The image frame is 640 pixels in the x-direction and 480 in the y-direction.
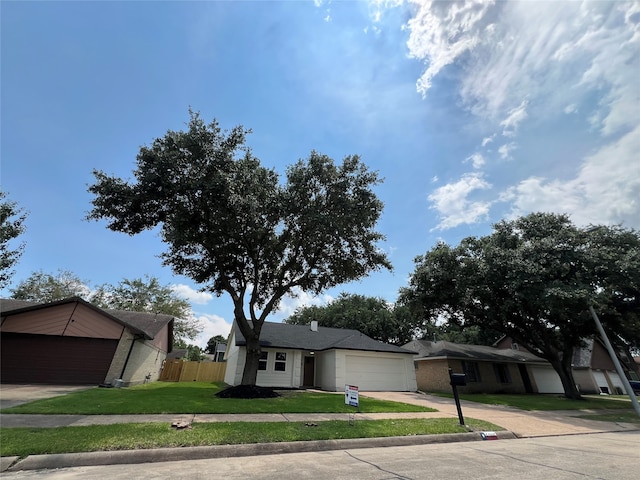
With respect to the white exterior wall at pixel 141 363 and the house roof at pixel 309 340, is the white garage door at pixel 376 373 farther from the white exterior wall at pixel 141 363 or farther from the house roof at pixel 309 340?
Answer: the white exterior wall at pixel 141 363

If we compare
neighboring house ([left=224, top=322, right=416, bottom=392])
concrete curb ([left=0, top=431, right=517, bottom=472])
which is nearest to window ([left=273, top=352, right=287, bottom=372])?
neighboring house ([left=224, top=322, right=416, bottom=392])

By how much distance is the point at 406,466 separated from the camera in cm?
492

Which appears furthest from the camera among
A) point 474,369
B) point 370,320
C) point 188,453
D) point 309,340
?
point 370,320

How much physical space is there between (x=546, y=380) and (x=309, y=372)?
2372cm

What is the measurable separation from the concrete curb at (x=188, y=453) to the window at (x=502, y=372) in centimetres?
2244

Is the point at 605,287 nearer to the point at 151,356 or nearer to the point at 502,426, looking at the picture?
the point at 502,426

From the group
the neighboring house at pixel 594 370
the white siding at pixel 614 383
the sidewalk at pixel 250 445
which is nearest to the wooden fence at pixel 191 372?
the sidewalk at pixel 250 445

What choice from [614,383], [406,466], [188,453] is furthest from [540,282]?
[614,383]

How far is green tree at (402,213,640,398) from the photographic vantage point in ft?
53.9

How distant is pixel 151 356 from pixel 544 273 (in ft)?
85.1

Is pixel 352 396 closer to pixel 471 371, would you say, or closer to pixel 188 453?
pixel 188 453

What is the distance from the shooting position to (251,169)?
46.7ft

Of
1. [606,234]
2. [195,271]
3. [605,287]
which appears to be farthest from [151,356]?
[606,234]

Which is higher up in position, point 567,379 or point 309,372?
point 309,372
